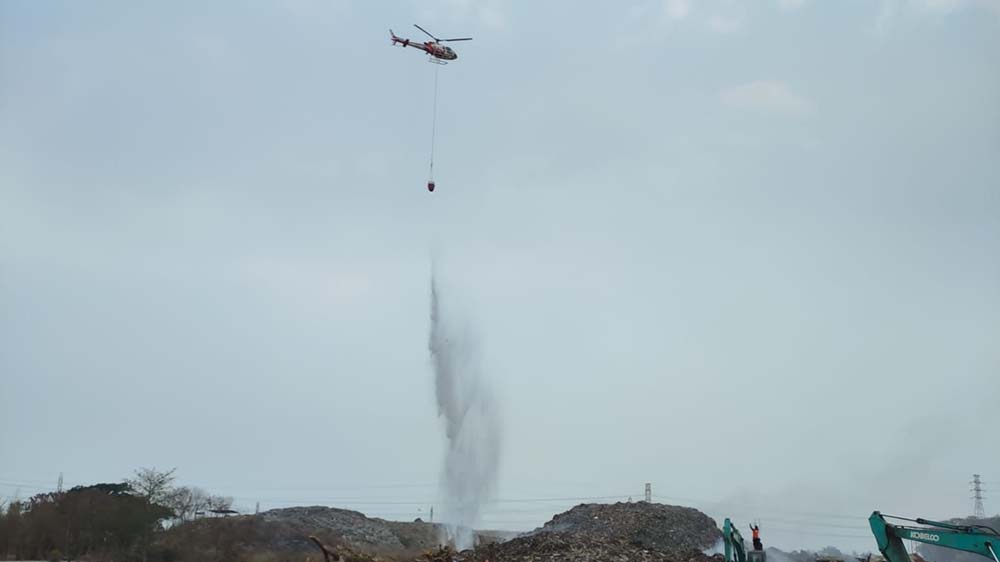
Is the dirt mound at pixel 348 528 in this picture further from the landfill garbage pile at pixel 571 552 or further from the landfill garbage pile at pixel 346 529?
the landfill garbage pile at pixel 571 552

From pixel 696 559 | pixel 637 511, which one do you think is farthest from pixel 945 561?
pixel 696 559

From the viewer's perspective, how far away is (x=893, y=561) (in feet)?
78.1

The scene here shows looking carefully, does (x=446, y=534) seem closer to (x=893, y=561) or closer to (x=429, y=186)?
(x=429, y=186)

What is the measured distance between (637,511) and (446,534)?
9.75 metres

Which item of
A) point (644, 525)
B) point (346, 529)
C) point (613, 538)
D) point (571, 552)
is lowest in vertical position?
point (346, 529)

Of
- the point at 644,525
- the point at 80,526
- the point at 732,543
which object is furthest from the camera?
the point at 80,526

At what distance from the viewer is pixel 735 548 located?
27.7m

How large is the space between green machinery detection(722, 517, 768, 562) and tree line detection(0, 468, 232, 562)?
3137 cm

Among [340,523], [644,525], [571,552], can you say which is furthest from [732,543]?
[340,523]

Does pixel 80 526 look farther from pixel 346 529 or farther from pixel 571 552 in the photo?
Result: pixel 571 552

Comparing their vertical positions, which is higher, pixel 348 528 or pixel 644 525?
pixel 644 525

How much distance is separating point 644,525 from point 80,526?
32225 mm

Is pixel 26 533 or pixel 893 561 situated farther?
pixel 26 533

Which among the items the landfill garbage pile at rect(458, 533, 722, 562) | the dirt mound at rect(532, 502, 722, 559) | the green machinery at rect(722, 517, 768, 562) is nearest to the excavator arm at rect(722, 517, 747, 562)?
the green machinery at rect(722, 517, 768, 562)
